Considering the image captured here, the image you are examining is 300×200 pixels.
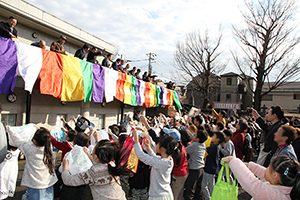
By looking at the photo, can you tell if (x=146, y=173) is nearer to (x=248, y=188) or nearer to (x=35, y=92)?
(x=248, y=188)

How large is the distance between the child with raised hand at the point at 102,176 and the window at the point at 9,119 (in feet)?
19.2

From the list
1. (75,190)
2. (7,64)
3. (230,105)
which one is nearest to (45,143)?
(75,190)

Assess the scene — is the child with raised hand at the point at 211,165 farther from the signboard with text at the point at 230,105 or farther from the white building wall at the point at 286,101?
the white building wall at the point at 286,101

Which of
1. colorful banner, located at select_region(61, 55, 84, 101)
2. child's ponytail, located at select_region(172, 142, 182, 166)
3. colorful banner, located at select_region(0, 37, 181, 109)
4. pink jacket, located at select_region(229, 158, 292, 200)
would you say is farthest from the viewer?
colorful banner, located at select_region(61, 55, 84, 101)

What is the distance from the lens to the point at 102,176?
2271mm

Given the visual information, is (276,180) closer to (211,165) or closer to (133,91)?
(211,165)

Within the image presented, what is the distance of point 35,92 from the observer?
739 cm

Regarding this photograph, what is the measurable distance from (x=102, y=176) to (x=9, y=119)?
20.9 feet

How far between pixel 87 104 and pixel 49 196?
732 centimetres

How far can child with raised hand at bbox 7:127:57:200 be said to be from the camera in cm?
277

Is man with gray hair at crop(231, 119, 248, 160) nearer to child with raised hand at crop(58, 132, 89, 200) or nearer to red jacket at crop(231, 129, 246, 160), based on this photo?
red jacket at crop(231, 129, 246, 160)

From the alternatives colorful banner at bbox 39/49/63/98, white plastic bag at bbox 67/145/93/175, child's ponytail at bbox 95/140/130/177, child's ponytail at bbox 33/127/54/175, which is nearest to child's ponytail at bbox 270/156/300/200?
child's ponytail at bbox 95/140/130/177

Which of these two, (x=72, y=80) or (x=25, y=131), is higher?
(x=72, y=80)

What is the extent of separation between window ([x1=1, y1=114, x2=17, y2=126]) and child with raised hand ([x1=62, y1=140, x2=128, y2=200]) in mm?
5858
